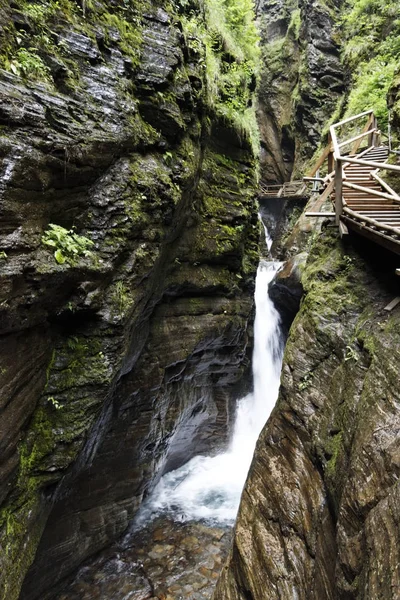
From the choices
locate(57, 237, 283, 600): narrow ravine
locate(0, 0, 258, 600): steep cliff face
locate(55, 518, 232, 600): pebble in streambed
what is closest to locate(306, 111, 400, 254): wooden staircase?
locate(0, 0, 258, 600): steep cliff face

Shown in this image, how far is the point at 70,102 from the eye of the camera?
4.78 metres

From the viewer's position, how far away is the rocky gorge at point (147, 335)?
166 inches

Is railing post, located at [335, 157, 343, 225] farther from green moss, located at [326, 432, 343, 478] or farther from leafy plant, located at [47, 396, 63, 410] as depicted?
leafy plant, located at [47, 396, 63, 410]

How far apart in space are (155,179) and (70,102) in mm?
1821

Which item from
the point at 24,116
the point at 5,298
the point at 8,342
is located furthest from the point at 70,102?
the point at 8,342

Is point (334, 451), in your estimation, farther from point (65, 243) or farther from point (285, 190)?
point (285, 190)

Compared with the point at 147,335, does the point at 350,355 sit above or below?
below

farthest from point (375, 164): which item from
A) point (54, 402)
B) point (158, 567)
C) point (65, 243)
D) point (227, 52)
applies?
point (158, 567)

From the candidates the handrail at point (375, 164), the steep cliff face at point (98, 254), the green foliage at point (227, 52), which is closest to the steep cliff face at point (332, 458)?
the handrail at point (375, 164)

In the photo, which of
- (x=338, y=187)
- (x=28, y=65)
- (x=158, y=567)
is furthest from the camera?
(x=158, y=567)

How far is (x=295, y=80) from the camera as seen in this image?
24.1m

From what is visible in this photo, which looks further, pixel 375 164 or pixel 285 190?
pixel 285 190

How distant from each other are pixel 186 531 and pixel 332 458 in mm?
5342

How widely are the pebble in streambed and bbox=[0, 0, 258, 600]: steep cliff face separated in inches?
17.2
